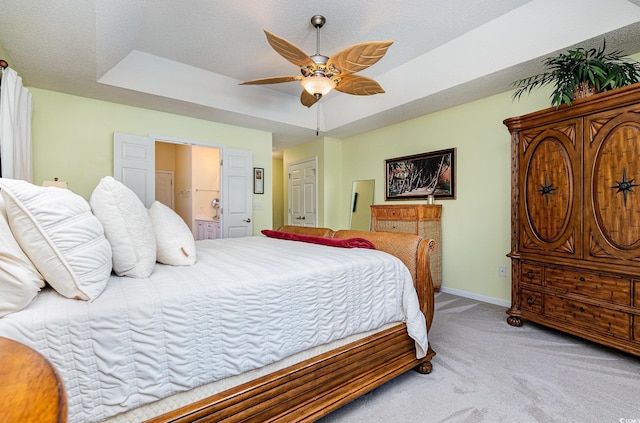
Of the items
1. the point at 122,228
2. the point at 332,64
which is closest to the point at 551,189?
the point at 332,64

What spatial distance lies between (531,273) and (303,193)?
13.7 feet

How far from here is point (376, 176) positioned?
193 inches

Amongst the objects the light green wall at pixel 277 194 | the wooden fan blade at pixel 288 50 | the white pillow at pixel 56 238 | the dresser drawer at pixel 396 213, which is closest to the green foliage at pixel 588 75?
the dresser drawer at pixel 396 213

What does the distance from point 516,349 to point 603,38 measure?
8.30 feet

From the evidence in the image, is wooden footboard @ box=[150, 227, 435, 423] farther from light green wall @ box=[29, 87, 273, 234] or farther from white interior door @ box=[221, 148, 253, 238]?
light green wall @ box=[29, 87, 273, 234]

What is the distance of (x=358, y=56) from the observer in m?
2.28

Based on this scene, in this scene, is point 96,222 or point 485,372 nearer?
point 96,222

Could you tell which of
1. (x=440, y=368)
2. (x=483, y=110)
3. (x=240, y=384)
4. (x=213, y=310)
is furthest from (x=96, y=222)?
(x=483, y=110)

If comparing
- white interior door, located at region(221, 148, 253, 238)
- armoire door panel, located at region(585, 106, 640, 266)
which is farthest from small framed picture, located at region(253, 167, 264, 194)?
armoire door panel, located at region(585, 106, 640, 266)

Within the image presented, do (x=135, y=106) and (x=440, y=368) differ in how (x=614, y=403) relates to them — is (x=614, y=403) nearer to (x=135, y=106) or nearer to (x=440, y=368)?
(x=440, y=368)

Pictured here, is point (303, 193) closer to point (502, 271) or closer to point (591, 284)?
point (502, 271)

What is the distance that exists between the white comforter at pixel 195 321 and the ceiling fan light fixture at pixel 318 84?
1.57m

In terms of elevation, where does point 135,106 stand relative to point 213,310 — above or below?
above

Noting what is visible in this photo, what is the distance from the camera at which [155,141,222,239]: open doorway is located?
5.66 meters
